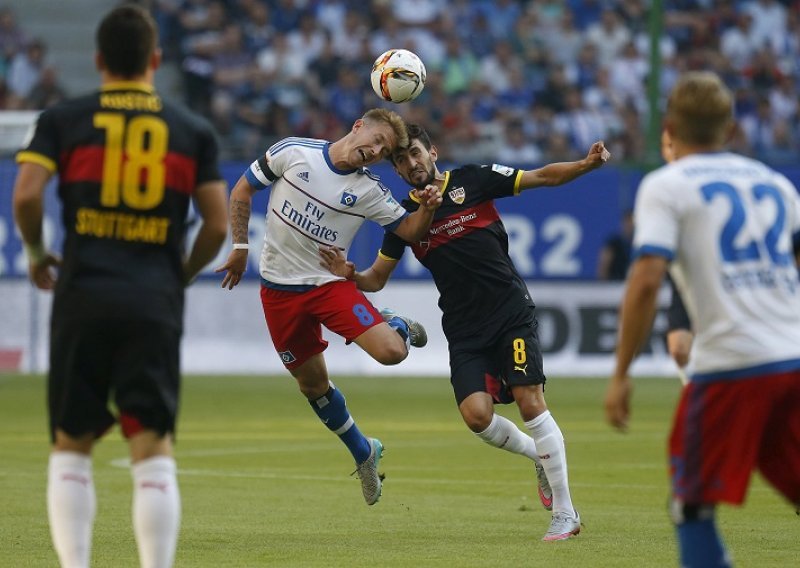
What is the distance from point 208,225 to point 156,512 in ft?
3.56

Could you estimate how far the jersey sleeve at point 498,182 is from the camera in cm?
950

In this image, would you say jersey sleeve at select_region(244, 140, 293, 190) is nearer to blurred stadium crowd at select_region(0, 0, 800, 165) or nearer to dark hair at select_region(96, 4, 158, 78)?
dark hair at select_region(96, 4, 158, 78)

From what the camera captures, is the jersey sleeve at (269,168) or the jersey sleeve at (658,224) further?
the jersey sleeve at (269,168)

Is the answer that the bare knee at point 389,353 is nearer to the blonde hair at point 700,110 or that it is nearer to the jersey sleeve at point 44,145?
the jersey sleeve at point 44,145

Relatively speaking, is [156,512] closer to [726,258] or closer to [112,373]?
[112,373]

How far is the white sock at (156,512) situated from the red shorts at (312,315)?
422cm

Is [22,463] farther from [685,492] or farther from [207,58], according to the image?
[207,58]

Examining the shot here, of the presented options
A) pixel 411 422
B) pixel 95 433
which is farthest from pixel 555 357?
pixel 95 433

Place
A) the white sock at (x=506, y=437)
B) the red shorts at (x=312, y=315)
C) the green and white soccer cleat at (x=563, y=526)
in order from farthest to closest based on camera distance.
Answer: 1. the red shorts at (x=312, y=315)
2. the white sock at (x=506, y=437)
3. the green and white soccer cleat at (x=563, y=526)

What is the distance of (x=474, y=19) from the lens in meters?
27.2

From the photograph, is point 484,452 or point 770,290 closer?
point 770,290

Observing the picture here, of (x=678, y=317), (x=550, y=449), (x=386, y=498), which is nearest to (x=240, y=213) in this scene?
(x=386, y=498)

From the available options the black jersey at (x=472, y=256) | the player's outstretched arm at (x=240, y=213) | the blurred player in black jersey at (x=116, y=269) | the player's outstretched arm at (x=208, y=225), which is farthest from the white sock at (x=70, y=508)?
the black jersey at (x=472, y=256)

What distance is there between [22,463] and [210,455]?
160cm
